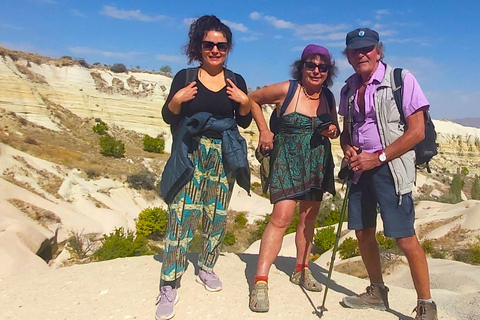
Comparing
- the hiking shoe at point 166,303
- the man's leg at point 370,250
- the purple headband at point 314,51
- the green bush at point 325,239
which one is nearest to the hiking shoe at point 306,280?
the man's leg at point 370,250

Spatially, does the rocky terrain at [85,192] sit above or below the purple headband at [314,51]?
below

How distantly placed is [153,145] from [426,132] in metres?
24.4

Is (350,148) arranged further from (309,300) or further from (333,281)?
(333,281)

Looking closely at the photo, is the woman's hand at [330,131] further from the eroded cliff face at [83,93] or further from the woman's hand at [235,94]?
the eroded cliff face at [83,93]

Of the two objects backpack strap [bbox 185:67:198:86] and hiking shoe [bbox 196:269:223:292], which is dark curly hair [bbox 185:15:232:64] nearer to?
backpack strap [bbox 185:67:198:86]

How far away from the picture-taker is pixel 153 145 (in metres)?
26.6

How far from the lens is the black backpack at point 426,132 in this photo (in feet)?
10.5

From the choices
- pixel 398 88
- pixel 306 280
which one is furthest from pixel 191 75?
pixel 306 280

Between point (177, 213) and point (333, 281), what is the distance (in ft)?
6.78

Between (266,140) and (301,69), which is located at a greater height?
(301,69)

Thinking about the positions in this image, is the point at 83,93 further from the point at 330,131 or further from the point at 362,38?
the point at 362,38

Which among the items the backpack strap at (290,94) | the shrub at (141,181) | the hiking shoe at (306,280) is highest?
the backpack strap at (290,94)

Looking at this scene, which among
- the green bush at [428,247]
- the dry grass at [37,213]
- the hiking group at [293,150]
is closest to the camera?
the hiking group at [293,150]

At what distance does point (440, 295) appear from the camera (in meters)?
5.16
